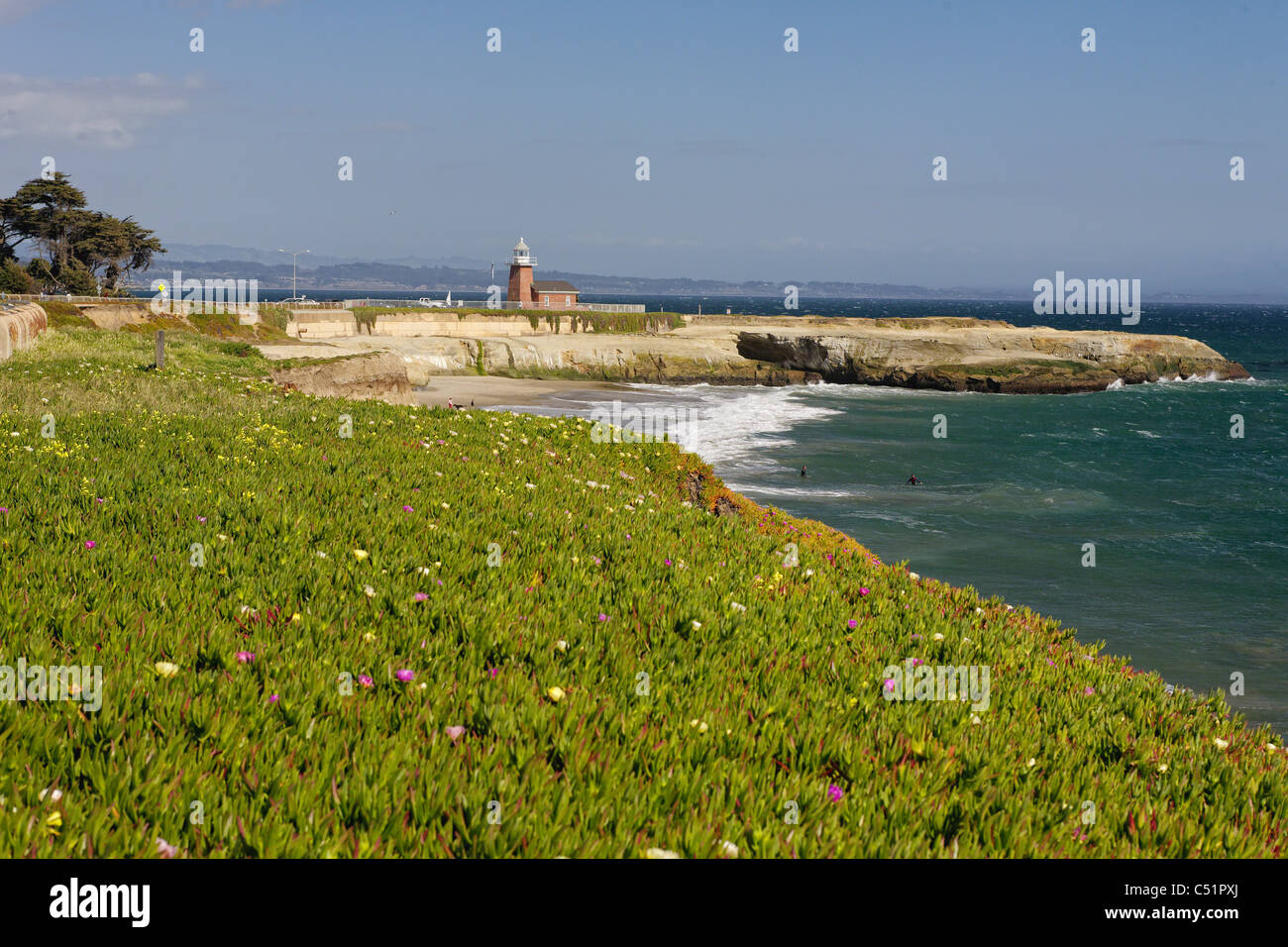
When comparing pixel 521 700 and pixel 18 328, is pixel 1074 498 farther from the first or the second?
pixel 18 328

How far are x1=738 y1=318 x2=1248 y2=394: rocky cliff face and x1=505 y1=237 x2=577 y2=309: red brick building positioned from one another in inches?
1153

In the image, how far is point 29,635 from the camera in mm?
5414

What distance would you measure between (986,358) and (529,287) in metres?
50.1

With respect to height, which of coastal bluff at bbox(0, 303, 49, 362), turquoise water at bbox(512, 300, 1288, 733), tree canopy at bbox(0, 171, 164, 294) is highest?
tree canopy at bbox(0, 171, 164, 294)

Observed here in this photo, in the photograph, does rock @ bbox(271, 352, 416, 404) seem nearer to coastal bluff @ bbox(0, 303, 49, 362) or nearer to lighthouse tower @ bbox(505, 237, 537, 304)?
coastal bluff @ bbox(0, 303, 49, 362)

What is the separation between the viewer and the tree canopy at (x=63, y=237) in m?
66.2

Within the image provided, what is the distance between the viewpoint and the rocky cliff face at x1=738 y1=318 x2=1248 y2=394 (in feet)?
230

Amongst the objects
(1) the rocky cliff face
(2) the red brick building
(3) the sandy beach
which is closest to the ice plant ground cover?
(3) the sandy beach

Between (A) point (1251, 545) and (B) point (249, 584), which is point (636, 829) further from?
(A) point (1251, 545)

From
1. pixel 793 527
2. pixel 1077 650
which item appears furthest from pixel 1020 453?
pixel 1077 650

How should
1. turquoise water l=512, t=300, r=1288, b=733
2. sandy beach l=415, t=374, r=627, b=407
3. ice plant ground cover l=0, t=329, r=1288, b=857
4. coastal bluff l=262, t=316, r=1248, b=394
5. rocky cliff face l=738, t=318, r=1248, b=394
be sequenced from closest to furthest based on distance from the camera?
ice plant ground cover l=0, t=329, r=1288, b=857 → turquoise water l=512, t=300, r=1288, b=733 → sandy beach l=415, t=374, r=627, b=407 → coastal bluff l=262, t=316, r=1248, b=394 → rocky cliff face l=738, t=318, r=1248, b=394

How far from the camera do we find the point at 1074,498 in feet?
102

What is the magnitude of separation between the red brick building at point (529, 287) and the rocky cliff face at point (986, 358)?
1153 inches
